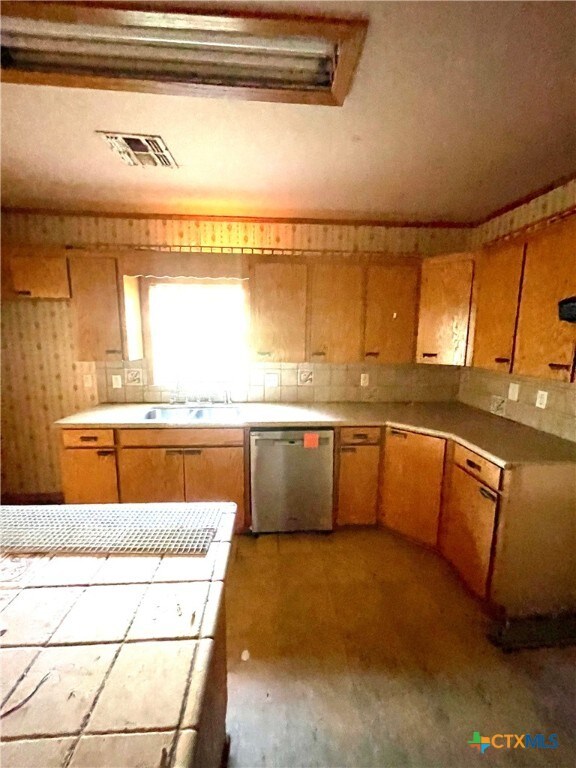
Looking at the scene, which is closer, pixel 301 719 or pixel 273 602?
pixel 301 719

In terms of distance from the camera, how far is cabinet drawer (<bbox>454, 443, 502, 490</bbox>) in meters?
1.83

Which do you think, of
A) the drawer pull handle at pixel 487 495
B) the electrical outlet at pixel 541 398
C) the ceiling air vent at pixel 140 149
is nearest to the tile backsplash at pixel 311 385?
the electrical outlet at pixel 541 398

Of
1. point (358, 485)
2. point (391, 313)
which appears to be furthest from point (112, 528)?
point (391, 313)

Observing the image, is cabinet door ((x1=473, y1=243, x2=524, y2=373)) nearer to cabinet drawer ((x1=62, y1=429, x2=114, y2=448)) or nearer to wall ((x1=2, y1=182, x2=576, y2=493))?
wall ((x1=2, y1=182, x2=576, y2=493))

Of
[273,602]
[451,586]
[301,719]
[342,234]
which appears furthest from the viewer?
[342,234]

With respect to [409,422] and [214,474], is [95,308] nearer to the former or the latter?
[214,474]

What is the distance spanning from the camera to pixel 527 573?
1831 mm

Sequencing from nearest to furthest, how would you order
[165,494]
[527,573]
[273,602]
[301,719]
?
[301,719], [527,573], [273,602], [165,494]

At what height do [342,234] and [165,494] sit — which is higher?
[342,234]

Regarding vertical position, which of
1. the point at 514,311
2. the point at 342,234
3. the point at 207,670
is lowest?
the point at 207,670

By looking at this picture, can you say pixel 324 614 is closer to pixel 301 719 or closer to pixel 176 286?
pixel 301 719

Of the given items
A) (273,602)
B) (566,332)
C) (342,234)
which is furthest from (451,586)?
(342,234)

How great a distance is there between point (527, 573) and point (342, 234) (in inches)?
Answer: 107

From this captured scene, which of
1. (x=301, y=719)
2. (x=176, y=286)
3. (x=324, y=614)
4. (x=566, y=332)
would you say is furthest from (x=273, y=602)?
(x=176, y=286)
